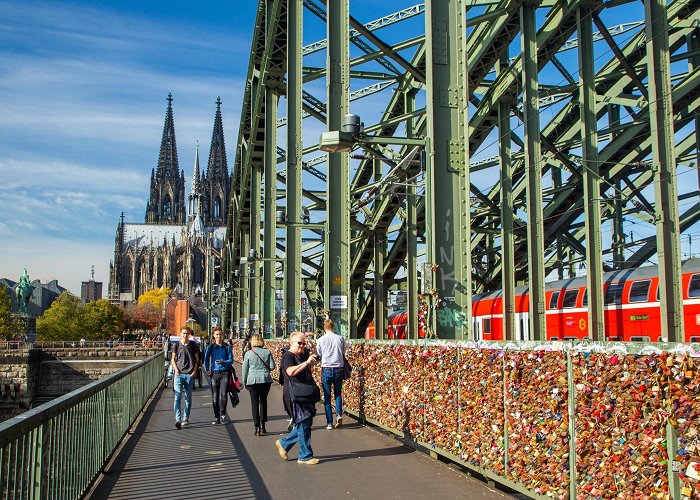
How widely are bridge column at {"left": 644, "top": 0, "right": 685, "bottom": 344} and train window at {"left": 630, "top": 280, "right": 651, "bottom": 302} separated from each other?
13.4 ft

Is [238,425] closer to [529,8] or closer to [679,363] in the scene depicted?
[679,363]

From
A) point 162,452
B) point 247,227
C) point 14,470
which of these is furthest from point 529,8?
point 247,227

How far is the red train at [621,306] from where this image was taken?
58.5 ft

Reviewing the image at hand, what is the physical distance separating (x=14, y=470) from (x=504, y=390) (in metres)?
4.41

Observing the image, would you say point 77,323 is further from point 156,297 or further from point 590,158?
point 590,158

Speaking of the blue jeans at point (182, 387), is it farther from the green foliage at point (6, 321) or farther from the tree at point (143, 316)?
the tree at point (143, 316)

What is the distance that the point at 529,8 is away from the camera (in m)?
21.2

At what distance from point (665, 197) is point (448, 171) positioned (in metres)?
5.23

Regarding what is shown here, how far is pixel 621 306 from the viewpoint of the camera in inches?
797

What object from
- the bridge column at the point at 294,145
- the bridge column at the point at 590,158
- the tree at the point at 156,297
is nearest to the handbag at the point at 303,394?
the bridge column at the point at 590,158

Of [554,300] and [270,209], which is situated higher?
[270,209]

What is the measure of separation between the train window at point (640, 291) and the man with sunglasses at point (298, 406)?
1125cm

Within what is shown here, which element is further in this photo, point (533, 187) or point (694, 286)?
point (533, 187)

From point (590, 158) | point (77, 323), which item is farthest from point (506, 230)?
point (77, 323)
